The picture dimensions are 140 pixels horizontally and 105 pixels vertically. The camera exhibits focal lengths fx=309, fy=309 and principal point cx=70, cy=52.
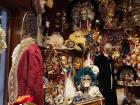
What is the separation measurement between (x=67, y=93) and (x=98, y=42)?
2.36ft

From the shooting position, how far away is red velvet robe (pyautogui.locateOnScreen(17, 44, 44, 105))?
2332 millimetres

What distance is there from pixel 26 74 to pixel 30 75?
0.03m

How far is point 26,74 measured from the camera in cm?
236

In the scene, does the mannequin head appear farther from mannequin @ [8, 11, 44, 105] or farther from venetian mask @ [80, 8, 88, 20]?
mannequin @ [8, 11, 44, 105]

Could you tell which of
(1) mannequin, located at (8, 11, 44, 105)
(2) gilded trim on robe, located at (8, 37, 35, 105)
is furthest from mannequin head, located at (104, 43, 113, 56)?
(2) gilded trim on robe, located at (8, 37, 35, 105)

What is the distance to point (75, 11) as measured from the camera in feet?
11.4

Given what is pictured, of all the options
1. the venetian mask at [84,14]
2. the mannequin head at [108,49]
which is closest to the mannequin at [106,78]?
the mannequin head at [108,49]

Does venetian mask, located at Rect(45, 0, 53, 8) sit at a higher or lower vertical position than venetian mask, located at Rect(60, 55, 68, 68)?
higher

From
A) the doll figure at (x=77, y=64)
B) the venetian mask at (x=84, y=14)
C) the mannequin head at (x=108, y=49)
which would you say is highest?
the venetian mask at (x=84, y=14)

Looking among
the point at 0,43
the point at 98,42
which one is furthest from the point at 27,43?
the point at 98,42

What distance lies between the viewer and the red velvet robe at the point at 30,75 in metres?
2.33

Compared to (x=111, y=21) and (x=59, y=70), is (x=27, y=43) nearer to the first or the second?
(x=59, y=70)

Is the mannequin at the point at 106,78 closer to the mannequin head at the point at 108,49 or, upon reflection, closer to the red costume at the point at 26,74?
the mannequin head at the point at 108,49

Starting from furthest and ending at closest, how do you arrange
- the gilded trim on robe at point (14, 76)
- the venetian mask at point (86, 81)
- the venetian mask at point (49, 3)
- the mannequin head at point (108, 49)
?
→ 1. the mannequin head at point (108, 49)
2. the venetian mask at point (49, 3)
3. the venetian mask at point (86, 81)
4. the gilded trim on robe at point (14, 76)
